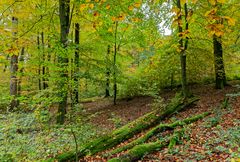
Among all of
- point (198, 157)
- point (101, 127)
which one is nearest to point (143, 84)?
point (101, 127)

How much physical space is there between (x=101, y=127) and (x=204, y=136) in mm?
4608

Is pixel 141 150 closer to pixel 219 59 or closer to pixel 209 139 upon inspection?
pixel 209 139

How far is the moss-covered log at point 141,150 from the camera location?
5125mm

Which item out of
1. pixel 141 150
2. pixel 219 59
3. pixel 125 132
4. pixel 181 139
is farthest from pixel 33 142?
pixel 219 59

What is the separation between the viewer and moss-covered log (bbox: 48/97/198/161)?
6.01m

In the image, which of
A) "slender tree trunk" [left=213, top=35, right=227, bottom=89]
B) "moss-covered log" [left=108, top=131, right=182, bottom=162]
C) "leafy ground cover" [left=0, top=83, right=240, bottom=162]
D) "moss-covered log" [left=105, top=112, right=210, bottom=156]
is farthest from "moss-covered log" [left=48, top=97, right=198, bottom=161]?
"slender tree trunk" [left=213, top=35, right=227, bottom=89]

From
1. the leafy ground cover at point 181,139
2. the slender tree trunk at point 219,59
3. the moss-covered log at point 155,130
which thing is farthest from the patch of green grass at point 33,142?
the slender tree trunk at point 219,59

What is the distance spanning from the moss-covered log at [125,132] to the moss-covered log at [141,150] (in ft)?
3.77

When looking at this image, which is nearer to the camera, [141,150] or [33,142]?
[141,150]

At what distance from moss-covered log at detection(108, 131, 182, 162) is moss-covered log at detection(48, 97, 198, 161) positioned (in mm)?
1149

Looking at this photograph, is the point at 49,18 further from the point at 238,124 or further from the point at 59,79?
the point at 238,124

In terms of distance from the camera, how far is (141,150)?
5363 millimetres

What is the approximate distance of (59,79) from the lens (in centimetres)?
707

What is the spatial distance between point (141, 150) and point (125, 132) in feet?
5.09
